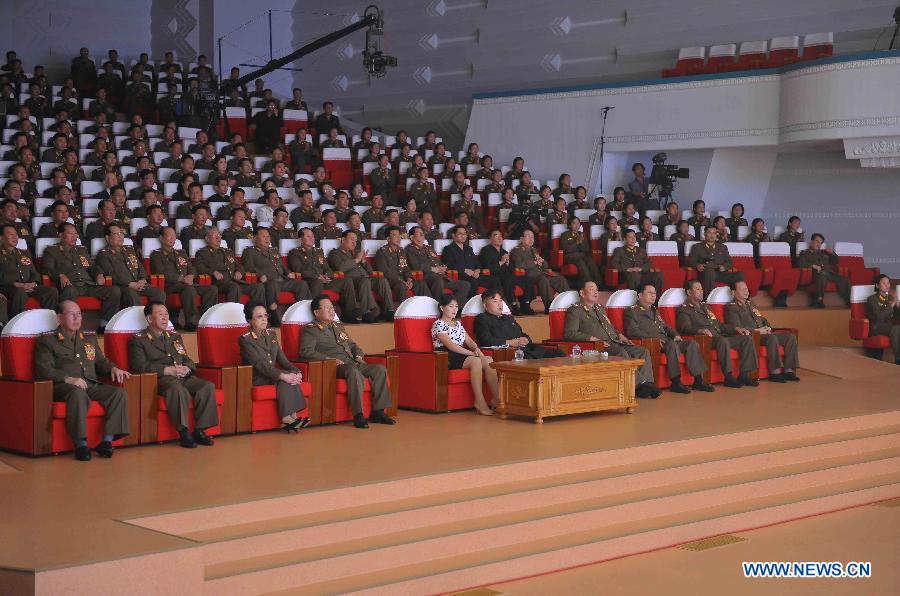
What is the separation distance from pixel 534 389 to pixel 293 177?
22.4ft

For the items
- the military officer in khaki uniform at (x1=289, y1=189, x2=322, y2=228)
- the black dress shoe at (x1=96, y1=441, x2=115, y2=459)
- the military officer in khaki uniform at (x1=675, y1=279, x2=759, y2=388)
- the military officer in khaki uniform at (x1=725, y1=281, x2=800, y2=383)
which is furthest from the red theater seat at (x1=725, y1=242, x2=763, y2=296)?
the black dress shoe at (x1=96, y1=441, x2=115, y2=459)

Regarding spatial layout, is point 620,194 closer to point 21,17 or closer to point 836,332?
point 836,332

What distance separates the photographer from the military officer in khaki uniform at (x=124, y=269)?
8859 millimetres

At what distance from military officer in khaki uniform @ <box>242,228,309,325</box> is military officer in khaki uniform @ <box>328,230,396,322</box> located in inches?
Result: 19.9

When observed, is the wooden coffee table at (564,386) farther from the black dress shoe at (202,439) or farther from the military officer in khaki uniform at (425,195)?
the military officer in khaki uniform at (425,195)

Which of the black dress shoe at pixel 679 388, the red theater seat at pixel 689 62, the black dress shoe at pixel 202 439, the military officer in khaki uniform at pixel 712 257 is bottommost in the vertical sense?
the black dress shoe at pixel 202 439

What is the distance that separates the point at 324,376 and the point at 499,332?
173 centimetres

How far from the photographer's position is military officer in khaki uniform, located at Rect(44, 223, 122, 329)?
8.80 metres

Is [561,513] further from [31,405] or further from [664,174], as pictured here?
[664,174]

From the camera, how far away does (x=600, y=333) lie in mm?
9203

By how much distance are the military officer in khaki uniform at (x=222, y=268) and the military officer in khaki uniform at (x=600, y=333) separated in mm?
2636

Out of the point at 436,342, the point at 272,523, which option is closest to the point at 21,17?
the point at 436,342

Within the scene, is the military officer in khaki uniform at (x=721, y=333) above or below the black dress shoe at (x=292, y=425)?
above

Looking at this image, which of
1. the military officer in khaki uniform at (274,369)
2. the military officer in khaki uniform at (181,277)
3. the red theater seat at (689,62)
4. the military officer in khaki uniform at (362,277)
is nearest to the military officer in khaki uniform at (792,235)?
the red theater seat at (689,62)
